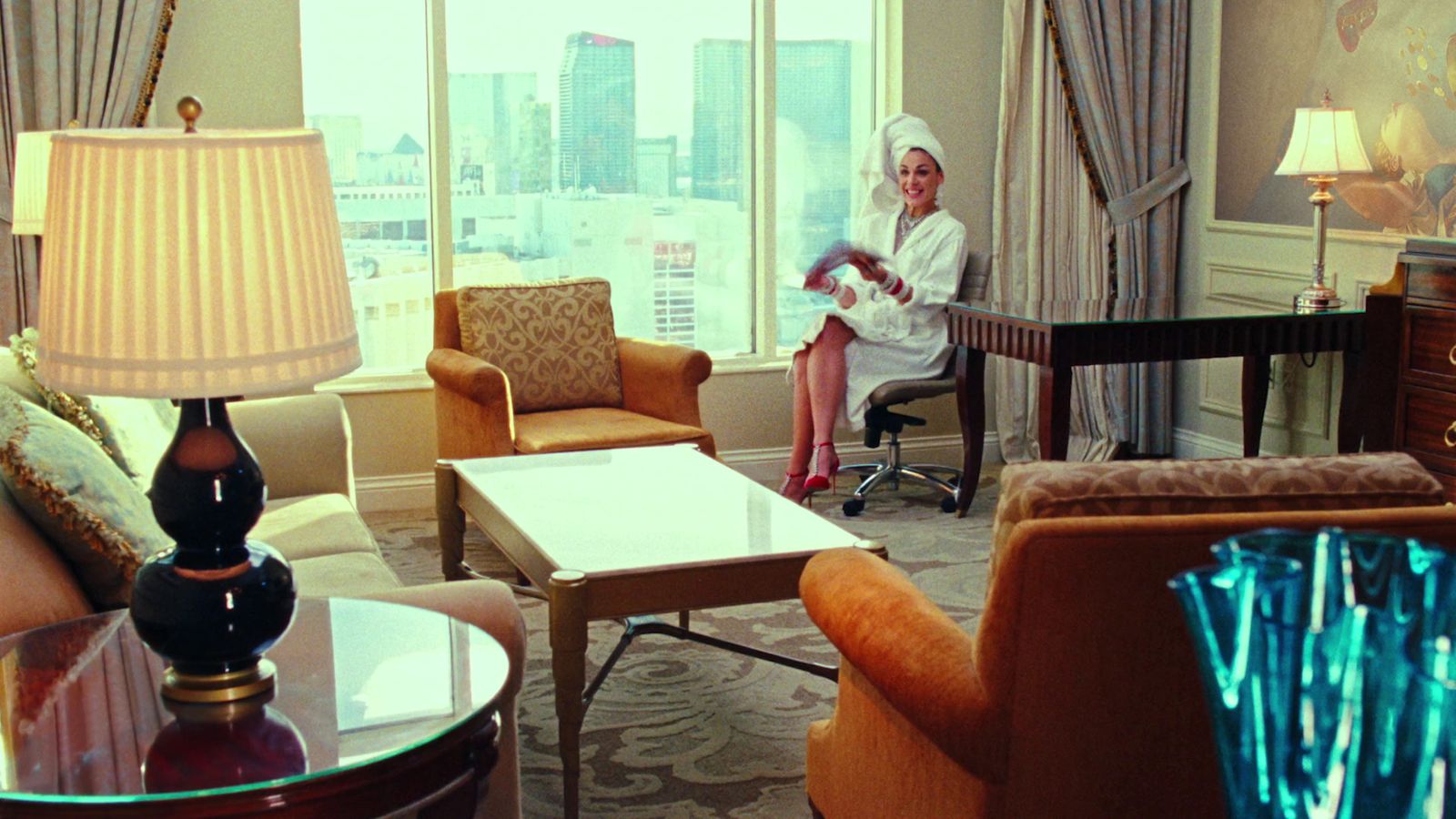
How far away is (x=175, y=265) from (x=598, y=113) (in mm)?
4397

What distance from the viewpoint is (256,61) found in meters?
5.39

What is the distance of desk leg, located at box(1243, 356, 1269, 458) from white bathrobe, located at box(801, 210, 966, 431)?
3.57 ft

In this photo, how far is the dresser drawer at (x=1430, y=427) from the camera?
175 inches

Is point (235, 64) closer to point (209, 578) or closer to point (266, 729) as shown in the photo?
point (209, 578)

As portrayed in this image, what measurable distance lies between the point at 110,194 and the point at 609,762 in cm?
193

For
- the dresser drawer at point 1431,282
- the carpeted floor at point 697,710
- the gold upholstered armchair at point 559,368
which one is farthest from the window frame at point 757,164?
the dresser drawer at point 1431,282

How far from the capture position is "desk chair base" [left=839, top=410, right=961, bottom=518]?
18.5 feet

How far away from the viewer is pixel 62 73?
503 cm

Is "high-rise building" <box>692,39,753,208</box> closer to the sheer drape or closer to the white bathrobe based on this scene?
Result: the white bathrobe

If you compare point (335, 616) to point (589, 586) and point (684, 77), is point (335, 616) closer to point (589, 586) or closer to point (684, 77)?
point (589, 586)

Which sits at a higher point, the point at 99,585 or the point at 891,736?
the point at 99,585

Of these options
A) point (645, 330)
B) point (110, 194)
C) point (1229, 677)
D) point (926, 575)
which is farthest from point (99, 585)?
point (645, 330)

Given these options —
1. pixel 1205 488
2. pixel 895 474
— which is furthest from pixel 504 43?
pixel 1205 488

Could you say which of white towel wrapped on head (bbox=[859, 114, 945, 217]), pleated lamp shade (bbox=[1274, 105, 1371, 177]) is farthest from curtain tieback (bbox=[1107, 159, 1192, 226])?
pleated lamp shade (bbox=[1274, 105, 1371, 177])
